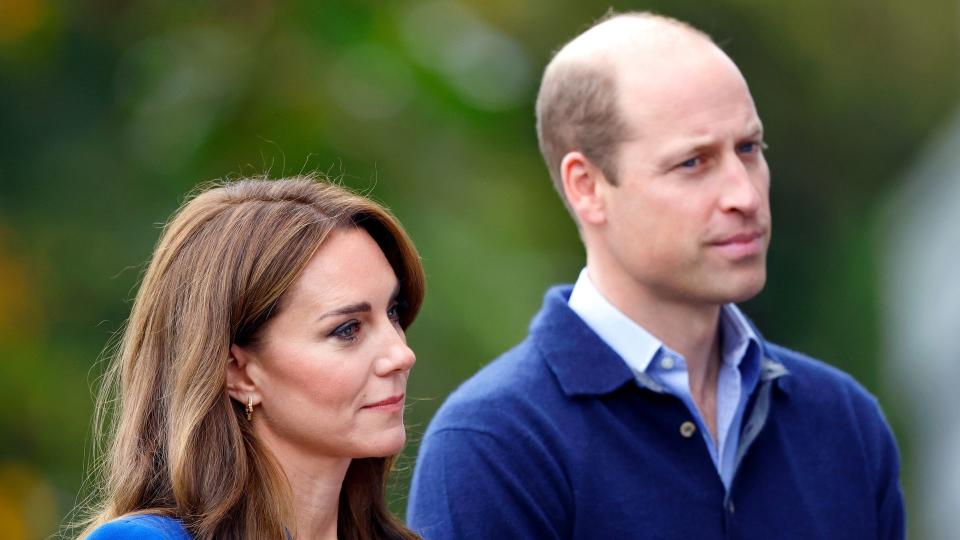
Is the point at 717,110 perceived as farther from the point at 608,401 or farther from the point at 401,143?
the point at 401,143

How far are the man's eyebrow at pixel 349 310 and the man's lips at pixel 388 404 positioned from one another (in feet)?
0.49

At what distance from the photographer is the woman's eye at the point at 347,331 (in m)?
2.67

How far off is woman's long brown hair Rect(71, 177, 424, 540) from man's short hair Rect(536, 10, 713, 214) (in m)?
0.76

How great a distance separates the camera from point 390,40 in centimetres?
665

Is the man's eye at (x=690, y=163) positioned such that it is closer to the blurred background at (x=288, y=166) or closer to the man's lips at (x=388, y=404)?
the man's lips at (x=388, y=404)

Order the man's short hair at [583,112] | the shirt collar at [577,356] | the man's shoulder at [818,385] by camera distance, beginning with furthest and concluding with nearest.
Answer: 1. the man's shoulder at [818,385]
2. the man's short hair at [583,112]
3. the shirt collar at [577,356]

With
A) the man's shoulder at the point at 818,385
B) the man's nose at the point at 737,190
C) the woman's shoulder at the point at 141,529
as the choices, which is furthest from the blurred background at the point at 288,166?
the woman's shoulder at the point at 141,529

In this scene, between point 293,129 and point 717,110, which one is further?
point 293,129

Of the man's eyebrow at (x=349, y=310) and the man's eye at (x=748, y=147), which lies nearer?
the man's eyebrow at (x=349, y=310)

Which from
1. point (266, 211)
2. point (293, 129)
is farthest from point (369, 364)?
point (293, 129)

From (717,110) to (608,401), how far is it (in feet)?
2.09

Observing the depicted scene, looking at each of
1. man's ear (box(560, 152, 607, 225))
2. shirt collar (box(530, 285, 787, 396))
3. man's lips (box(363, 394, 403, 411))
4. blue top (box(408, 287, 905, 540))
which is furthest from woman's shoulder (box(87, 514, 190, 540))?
man's ear (box(560, 152, 607, 225))

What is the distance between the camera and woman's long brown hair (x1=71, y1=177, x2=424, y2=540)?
2.61 metres

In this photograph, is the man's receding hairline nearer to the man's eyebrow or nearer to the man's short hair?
the man's short hair
